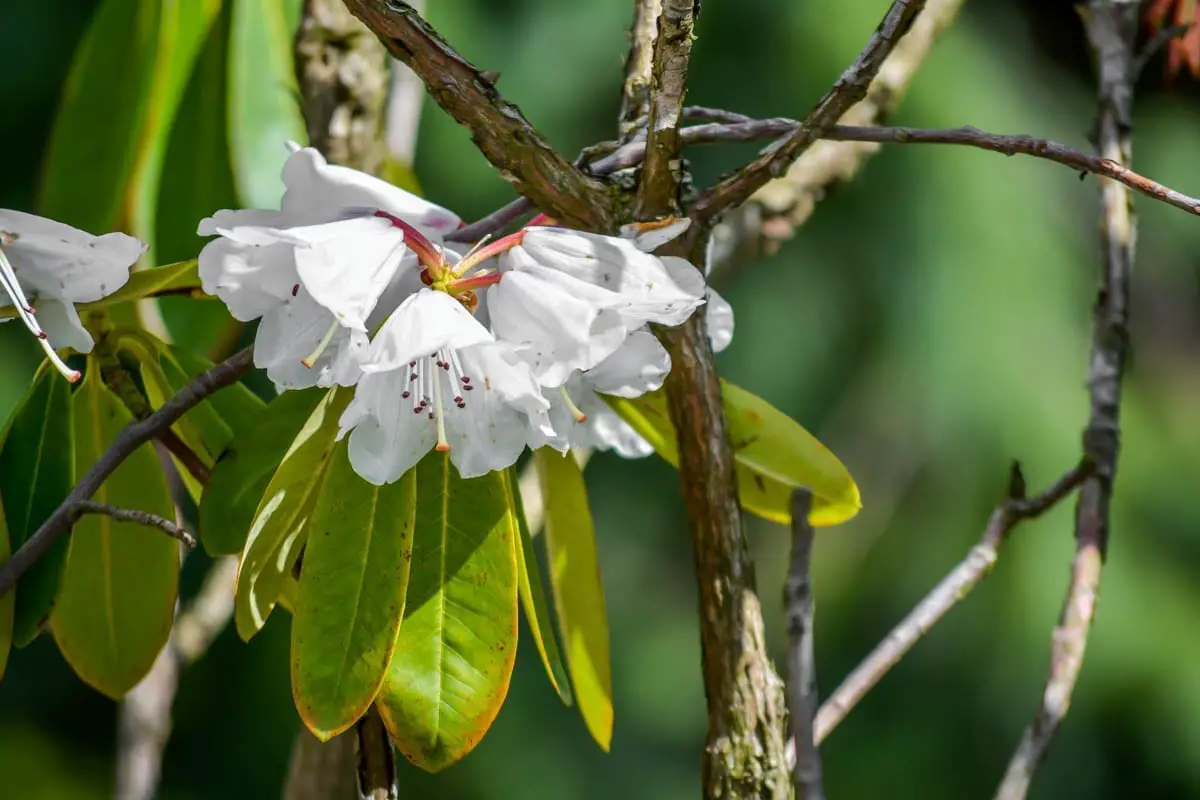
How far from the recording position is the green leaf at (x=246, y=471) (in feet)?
1.72

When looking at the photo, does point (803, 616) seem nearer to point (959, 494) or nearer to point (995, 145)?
point (995, 145)

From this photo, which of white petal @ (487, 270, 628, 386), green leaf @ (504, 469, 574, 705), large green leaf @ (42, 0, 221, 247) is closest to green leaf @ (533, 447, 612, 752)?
green leaf @ (504, 469, 574, 705)

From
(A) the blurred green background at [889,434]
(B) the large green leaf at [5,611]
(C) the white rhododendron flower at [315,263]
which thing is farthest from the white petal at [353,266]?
(A) the blurred green background at [889,434]

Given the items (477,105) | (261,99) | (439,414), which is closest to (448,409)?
(439,414)

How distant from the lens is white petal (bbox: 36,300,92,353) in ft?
1.66

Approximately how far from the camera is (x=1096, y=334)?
824 mm

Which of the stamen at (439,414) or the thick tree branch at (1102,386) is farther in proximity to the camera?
the thick tree branch at (1102,386)

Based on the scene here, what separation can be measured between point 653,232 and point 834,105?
89 mm

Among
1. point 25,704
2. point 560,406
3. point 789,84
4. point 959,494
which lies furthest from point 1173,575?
point 25,704

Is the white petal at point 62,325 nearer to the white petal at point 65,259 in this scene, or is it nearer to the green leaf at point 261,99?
the white petal at point 65,259

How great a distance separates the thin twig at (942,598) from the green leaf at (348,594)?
0.24 meters

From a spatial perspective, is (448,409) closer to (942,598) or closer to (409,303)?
(409,303)

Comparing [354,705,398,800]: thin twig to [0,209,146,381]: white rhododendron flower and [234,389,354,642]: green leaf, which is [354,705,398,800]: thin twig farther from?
[0,209,146,381]: white rhododendron flower

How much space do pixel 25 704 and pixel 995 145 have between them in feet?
6.04
